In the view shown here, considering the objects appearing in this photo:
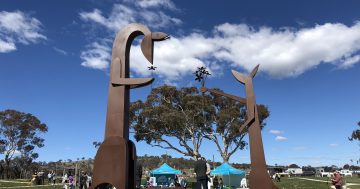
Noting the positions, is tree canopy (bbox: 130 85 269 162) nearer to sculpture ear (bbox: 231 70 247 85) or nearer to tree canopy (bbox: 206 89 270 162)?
tree canopy (bbox: 206 89 270 162)

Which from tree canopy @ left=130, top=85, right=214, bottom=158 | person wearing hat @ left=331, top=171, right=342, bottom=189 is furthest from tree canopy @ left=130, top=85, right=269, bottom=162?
person wearing hat @ left=331, top=171, right=342, bottom=189

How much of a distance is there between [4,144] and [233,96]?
144 ft

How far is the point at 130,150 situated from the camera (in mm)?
7969

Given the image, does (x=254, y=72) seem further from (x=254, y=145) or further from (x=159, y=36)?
(x=159, y=36)

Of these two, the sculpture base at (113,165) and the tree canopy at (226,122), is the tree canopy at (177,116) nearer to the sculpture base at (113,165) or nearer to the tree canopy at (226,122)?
the tree canopy at (226,122)

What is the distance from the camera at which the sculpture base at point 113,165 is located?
7469 millimetres

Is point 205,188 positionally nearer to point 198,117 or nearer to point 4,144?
point 198,117

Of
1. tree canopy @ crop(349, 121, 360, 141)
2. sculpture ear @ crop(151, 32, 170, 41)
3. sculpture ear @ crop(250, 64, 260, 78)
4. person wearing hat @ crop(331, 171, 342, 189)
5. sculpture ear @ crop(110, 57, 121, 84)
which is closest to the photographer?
sculpture ear @ crop(110, 57, 121, 84)

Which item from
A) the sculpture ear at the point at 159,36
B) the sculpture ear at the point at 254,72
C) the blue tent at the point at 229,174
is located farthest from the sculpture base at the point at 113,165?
the blue tent at the point at 229,174

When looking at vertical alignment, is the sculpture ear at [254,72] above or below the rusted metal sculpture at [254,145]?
above

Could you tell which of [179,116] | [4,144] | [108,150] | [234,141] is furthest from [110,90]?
[4,144]

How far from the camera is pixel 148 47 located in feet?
27.6

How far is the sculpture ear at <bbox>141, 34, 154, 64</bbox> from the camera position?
8391mm

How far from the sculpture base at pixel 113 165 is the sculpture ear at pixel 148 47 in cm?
195
